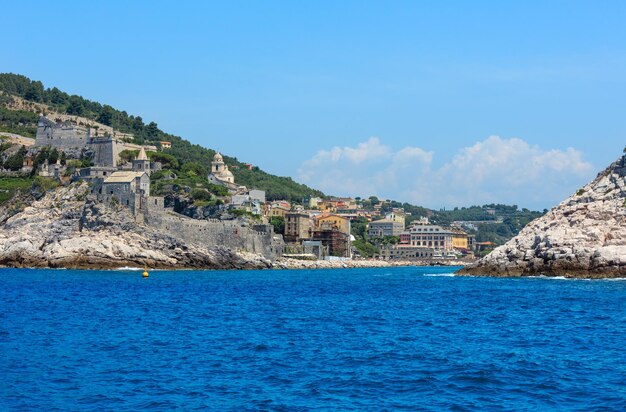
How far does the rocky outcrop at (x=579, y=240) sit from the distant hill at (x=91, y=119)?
6646cm

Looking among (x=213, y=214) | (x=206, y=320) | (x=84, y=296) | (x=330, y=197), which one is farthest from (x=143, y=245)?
(x=330, y=197)

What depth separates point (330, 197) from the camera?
584ft

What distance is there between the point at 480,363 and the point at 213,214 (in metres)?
66.5

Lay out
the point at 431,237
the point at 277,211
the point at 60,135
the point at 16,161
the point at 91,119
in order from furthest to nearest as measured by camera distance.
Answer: the point at 431,237, the point at 91,119, the point at 277,211, the point at 60,135, the point at 16,161

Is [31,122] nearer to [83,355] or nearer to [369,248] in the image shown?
[369,248]

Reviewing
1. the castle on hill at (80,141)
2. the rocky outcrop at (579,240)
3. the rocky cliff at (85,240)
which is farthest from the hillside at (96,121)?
the rocky outcrop at (579,240)

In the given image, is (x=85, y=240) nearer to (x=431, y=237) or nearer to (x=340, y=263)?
(x=340, y=263)

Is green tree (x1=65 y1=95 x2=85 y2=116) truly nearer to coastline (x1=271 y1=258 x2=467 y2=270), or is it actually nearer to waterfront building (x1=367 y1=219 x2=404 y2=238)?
coastline (x1=271 y1=258 x2=467 y2=270)

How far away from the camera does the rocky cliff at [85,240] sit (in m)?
69.6

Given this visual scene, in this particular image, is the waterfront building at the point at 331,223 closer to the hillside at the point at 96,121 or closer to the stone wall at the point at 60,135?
the hillside at the point at 96,121

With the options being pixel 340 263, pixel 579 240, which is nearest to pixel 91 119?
pixel 340 263

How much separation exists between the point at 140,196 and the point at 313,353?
54.9 metres

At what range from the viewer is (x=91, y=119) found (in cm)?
12694

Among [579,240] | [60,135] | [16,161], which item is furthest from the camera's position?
[60,135]
